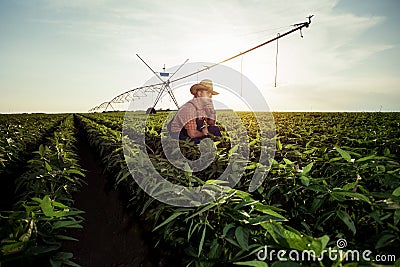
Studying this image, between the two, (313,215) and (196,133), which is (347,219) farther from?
(196,133)

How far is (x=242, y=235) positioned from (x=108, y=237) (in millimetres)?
2346

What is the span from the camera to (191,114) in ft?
14.9

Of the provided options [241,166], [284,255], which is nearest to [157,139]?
[241,166]

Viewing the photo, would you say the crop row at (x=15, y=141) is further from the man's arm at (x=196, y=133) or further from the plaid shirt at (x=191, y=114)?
the man's arm at (x=196, y=133)

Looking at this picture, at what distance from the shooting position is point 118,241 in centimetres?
282

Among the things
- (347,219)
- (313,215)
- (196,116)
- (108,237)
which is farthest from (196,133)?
(347,219)

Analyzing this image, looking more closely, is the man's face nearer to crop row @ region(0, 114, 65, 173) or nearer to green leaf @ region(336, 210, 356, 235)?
crop row @ region(0, 114, 65, 173)

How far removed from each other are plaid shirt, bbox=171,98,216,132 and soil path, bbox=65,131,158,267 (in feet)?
4.77

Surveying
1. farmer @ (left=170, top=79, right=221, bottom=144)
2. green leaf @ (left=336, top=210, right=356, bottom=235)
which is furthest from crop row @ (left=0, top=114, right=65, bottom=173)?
green leaf @ (left=336, top=210, right=356, bottom=235)

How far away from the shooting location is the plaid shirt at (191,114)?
4535 mm

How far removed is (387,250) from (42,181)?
2.39 m

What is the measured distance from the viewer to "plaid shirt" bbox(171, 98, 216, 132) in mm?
4535

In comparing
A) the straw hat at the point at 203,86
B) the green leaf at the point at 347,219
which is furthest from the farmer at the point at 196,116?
the green leaf at the point at 347,219

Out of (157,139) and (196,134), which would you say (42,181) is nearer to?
(196,134)
